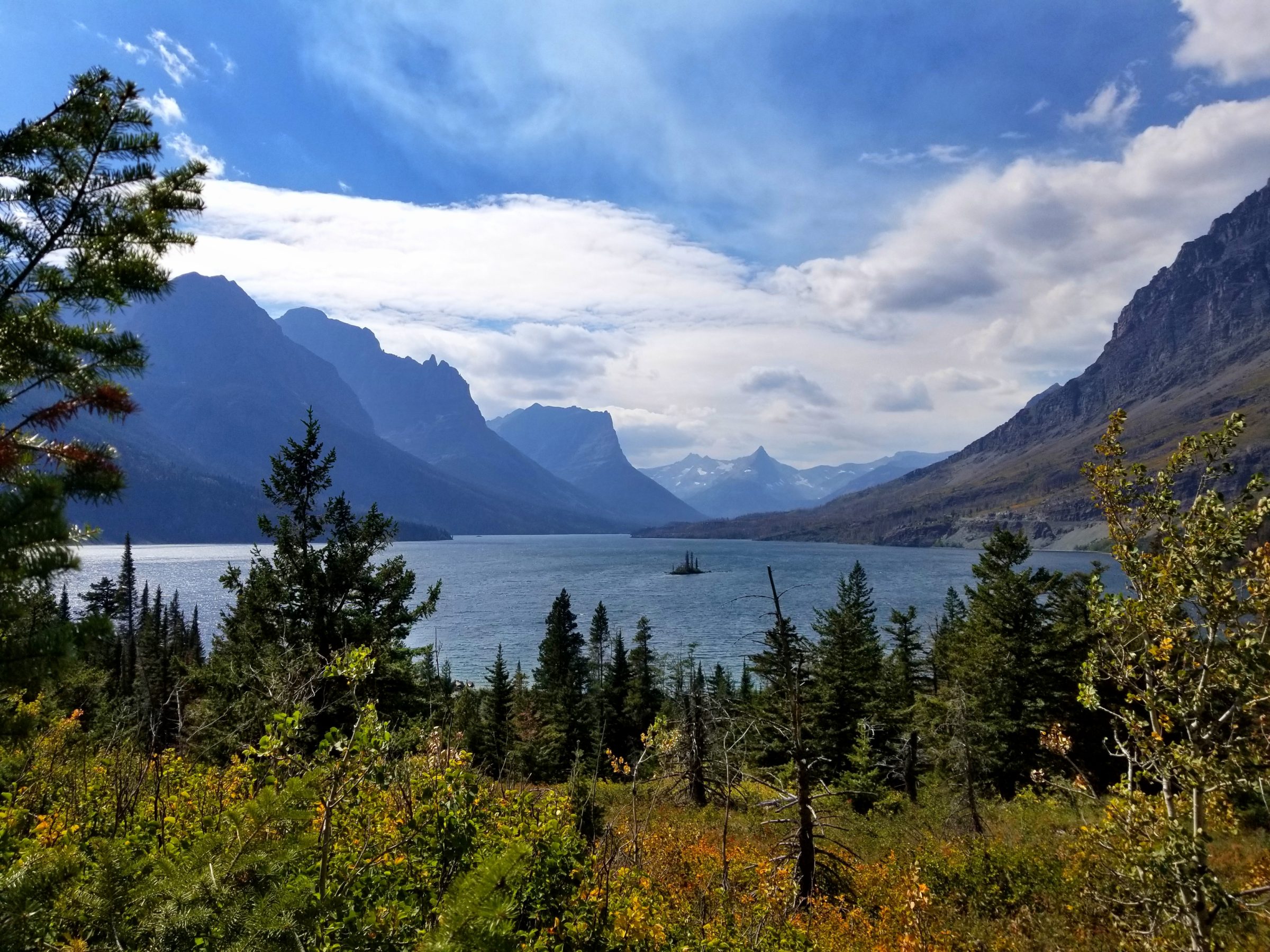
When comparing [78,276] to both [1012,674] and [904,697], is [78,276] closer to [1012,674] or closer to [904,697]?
[1012,674]

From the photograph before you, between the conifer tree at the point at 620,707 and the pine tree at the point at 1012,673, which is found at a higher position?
the pine tree at the point at 1012,673

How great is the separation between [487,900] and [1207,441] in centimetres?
807

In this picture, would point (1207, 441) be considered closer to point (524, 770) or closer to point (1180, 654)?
point (1180, 654)

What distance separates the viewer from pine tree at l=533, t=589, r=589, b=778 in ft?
141

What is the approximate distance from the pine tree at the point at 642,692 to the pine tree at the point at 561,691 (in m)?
3.97

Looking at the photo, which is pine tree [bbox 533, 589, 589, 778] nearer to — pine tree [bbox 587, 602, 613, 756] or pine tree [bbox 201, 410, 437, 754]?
pine tree [bbox 587, 602, 613, 756]

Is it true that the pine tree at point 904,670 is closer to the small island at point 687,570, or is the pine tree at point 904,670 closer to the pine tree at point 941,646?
the pine tree at point 941,646

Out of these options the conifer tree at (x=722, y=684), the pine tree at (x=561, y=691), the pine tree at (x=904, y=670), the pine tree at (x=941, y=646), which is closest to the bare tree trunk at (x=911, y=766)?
the pine tree at (x=904, y=670)

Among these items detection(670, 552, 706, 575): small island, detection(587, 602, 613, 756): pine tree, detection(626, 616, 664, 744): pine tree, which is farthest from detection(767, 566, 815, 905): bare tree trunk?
detection(670, 552, 706, 575): small island

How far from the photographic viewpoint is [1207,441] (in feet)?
21.9

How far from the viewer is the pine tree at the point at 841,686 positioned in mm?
34188

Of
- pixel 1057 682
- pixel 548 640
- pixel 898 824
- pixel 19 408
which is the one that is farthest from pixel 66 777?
pixel 548 640

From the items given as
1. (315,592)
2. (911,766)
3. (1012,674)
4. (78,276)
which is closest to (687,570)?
(911,766)

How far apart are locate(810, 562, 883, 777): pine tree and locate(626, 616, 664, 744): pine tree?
43.1 ft
